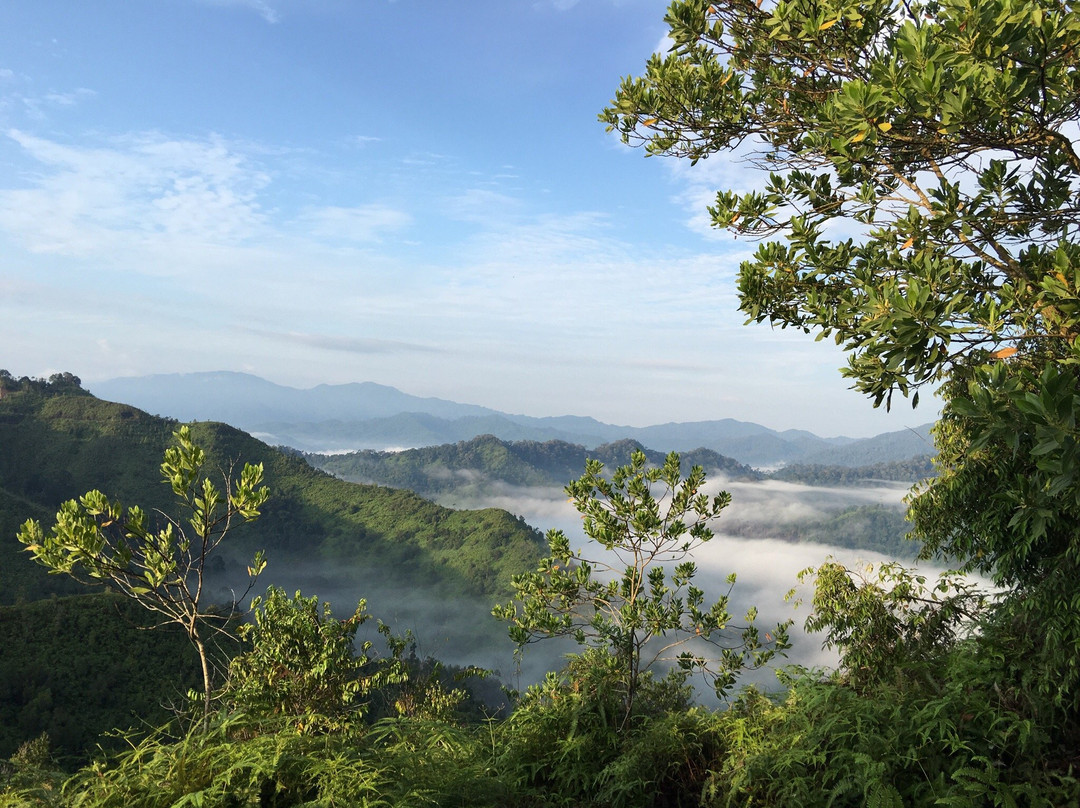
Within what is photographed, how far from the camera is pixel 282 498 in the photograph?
371ft

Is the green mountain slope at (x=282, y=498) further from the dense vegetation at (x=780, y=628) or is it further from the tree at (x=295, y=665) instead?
the dense vegetation at (x=780, y=628)

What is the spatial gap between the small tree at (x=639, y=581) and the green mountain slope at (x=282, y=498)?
88777mm

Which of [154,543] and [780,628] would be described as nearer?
[154,543]

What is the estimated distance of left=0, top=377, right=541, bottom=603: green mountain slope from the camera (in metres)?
90.3

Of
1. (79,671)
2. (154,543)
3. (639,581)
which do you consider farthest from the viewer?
(79,671)

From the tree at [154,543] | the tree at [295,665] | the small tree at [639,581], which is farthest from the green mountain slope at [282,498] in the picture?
the tree at [154,543]

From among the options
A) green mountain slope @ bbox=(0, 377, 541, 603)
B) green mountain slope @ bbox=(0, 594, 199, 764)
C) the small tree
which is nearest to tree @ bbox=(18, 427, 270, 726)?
the small tree

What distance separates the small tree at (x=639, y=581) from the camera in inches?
238

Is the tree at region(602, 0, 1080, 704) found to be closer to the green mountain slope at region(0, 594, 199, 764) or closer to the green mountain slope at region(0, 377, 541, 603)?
the green mountain slope at region(0, 594, 199, 764)

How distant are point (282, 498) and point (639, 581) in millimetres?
117791

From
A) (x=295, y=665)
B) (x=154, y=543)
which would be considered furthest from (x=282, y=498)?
(x=154, y=543)

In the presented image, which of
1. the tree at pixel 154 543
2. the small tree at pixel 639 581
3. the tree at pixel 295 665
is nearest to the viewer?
the tree at pixel 154 543

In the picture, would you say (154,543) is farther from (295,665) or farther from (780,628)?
(780,628)

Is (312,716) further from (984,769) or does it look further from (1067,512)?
(1067,512)
